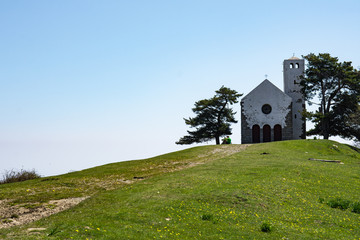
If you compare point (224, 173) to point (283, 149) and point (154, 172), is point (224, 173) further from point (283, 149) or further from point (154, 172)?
point (283, 149)

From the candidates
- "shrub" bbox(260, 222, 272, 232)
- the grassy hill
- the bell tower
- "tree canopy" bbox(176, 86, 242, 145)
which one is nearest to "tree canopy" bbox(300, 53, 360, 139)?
the bell tower

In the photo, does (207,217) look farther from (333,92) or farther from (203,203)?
(333,92)

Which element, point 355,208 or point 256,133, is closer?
point 355,208

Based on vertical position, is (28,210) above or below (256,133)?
below

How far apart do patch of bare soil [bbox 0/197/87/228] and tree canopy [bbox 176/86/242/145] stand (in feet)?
151

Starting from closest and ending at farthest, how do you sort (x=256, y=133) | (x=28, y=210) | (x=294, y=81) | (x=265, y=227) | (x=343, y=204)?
(x=265, y=227) → (x=28, y=210) → (x=343, y=204) → (x=256, y=133) → (x=294, y=81)

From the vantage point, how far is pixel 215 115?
206 feet

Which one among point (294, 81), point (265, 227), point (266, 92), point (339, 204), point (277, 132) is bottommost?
point (339, 204)

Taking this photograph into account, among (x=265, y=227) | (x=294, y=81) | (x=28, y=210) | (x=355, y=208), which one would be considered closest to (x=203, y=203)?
(x=265, y=227)

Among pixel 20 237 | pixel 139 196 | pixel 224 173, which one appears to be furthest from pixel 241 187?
Answer: pixel 20 237

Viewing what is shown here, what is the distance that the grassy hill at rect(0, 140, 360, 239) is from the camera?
41.7ft

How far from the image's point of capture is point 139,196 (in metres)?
17.7

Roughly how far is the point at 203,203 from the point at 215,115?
154 feet

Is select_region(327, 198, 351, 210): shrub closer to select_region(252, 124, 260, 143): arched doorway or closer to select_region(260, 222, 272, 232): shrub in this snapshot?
select_region(260, 222, 272, 232): shrub
